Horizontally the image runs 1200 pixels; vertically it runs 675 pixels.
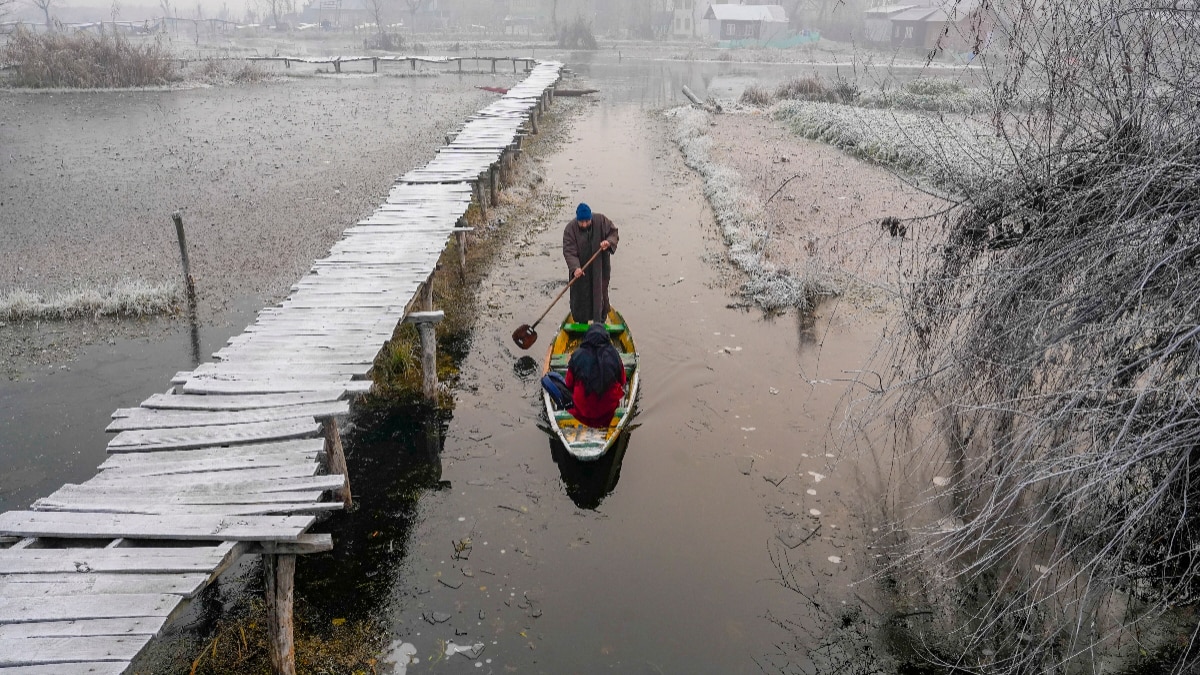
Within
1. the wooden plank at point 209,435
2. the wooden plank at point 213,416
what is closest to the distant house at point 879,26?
the wooden plank at point 213,416

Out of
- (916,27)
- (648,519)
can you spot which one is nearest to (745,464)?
(648,519)

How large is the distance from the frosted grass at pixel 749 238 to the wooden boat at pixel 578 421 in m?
3.29

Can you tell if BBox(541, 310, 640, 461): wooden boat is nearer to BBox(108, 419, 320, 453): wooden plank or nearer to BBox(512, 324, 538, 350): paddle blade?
BBox(512, 324, 538, 350): paddle blade

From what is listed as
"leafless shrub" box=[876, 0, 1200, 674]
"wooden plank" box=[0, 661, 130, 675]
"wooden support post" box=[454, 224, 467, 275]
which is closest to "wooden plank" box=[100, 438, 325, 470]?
"wooden plank" box=[0, 661, 130, 675]

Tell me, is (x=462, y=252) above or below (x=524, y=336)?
above

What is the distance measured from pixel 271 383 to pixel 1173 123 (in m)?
6.60

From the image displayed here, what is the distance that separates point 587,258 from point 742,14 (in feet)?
204

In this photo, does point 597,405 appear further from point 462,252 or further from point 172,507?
point 462,252

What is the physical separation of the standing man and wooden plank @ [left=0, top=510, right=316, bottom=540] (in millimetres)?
4891

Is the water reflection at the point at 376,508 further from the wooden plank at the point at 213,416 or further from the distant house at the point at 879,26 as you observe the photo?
the distant house at the point at 879,26

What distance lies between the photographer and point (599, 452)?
701 cm

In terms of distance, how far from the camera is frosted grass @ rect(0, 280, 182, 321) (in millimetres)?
10180

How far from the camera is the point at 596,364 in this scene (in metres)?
7.29

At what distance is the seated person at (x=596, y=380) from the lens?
23.9 feet
